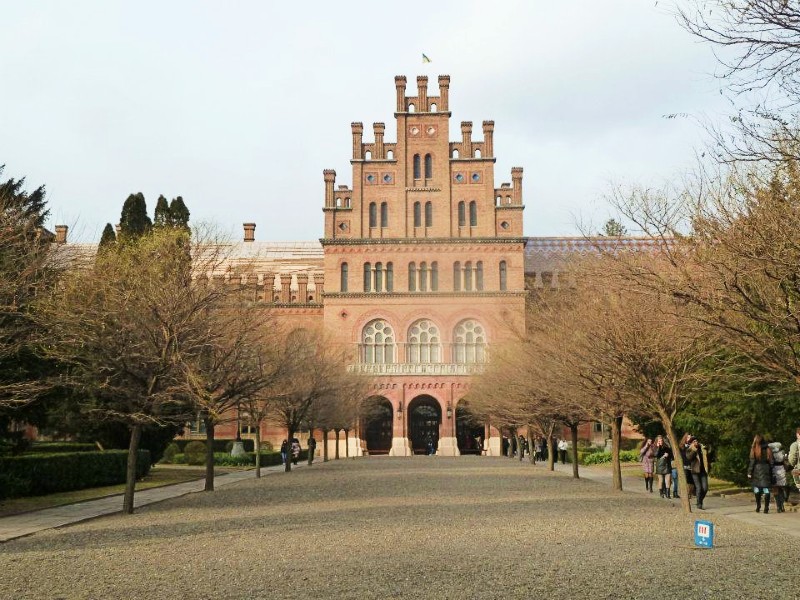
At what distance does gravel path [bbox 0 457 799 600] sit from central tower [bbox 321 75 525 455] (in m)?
40.3

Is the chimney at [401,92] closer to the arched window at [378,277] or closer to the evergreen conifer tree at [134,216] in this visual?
the arched window at [378,277]

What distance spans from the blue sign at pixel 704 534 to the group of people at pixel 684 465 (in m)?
5.51

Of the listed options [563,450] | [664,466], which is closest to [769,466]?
[664,466]

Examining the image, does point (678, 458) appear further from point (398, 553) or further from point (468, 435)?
point (468, 435)

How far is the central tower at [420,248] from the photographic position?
62.8 metres

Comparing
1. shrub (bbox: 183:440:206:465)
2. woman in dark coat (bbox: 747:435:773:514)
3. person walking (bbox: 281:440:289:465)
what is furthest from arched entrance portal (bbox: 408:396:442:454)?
woman in dark coat (bbox: 747:435:773:514)

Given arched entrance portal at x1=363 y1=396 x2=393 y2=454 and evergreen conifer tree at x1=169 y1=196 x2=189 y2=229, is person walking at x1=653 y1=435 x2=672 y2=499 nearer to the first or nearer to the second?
evergreen conifer tree at x1=169 y1=196 x2=189 y2=229

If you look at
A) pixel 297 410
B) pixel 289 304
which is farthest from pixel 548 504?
pixel 289 304

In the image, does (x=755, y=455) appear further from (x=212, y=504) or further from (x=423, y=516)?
(x=212, y=504)

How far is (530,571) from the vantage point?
11758 mm

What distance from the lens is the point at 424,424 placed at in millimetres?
65688

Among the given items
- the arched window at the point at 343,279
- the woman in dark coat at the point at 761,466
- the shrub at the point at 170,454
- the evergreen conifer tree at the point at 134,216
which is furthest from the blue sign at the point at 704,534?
the arched window at the point at 343,279

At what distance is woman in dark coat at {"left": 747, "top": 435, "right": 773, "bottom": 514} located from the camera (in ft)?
63.0

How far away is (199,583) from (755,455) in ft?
42.8
